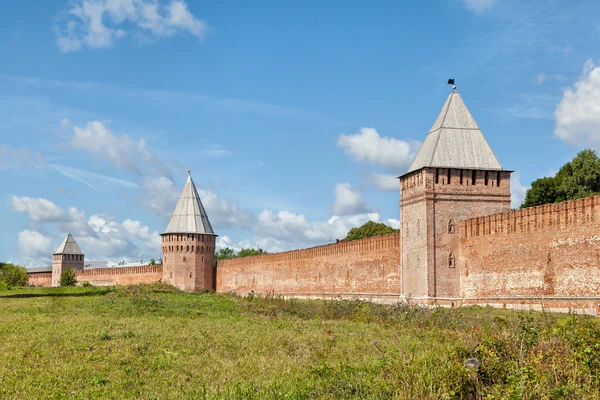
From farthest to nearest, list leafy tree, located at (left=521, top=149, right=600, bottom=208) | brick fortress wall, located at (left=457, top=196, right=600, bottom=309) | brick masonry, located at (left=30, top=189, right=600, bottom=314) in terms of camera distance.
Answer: leafy tree, located at (left=521, top=149, right=600, bottom=208) → brick masonry, located at (left=30, top=189, right=600, bottom=314) → brick fortress wall, located at (left=457, top=196, right=600, bottom=309)

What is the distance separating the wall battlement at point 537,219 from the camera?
17328 millimetres

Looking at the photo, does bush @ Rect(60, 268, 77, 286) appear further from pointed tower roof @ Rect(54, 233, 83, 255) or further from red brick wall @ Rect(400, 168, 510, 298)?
red brick wall @ Rect(400, 168, 510, 298)

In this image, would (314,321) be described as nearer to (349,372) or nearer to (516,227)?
(349,372)

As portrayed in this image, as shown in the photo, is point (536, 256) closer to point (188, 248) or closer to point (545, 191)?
point (545, 191)

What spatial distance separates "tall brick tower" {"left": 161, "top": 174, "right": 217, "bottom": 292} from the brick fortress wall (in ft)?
75.2

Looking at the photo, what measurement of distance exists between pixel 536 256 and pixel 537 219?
3.10ft

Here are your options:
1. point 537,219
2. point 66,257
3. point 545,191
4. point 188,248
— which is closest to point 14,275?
point 66,257

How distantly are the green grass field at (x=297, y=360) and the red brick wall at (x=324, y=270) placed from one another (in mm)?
13303

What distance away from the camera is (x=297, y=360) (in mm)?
8961

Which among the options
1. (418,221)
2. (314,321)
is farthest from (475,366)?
(418,221)

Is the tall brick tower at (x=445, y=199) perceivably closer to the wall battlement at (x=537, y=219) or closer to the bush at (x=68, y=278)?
the wall battlement at (x=537, y=219)

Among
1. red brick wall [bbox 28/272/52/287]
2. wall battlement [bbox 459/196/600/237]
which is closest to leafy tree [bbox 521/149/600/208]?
wall battlement [bbox 459/196/600/237]

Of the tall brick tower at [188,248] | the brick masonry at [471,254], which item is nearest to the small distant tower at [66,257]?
the tall brick tower at [188,248]

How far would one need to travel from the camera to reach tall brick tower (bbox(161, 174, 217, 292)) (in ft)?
139
